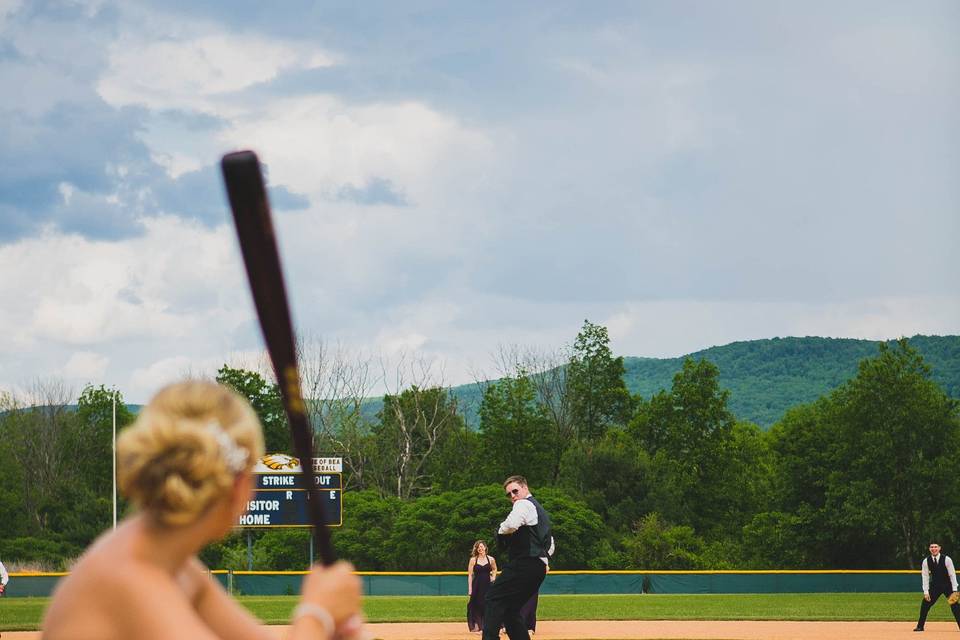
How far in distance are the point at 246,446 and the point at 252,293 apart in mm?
339

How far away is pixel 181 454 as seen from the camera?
222cm

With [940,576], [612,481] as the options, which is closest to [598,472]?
[612,481]

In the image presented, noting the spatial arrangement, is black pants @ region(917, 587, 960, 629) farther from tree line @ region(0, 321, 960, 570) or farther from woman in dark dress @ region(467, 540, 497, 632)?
tree line @ region(0, 321, 960, 570)

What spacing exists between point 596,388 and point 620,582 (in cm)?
3775

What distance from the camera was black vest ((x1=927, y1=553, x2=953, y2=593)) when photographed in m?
24.8

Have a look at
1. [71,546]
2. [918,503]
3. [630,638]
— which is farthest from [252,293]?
[71,546]

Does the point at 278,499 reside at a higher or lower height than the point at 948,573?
higher

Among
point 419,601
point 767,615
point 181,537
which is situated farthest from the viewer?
point 419,601

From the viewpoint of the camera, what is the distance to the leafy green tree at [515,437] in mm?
72688

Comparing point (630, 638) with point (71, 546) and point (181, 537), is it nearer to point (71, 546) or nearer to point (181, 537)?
point (181, 537)

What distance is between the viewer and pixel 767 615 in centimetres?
3017

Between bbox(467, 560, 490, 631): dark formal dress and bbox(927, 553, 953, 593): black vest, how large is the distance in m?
8.67

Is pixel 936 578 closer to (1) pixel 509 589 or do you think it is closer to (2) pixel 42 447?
(1) pixel 509 589

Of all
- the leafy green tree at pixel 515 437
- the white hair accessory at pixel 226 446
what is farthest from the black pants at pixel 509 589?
the leafy green tree at pixel 515 437
